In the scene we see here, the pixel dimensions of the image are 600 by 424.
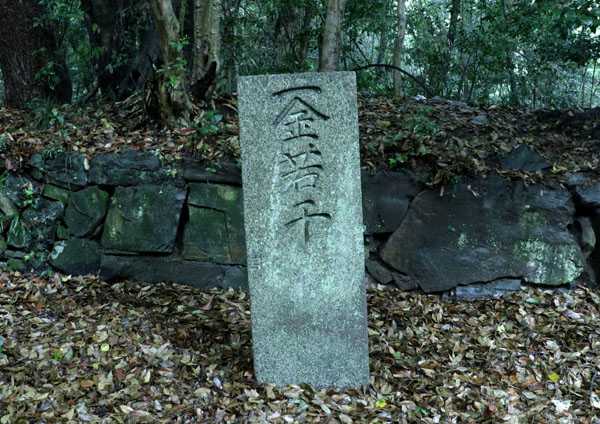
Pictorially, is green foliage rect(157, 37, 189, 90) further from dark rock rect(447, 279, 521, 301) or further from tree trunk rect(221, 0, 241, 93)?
dark rock rect(447, 279, 521, 301)

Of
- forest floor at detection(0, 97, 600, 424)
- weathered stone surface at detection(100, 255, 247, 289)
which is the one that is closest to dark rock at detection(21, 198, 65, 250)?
forest floor at detection(0, 97, 600, 424)

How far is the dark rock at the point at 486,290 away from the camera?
190 inches

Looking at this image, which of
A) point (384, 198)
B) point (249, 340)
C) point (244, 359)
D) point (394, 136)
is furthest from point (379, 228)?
point (244, 359)

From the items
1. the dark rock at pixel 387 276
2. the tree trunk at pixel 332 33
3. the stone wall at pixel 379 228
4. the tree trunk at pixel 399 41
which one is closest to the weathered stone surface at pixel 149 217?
the stone wall at pixel 379 228

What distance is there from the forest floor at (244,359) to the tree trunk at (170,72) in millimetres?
1539

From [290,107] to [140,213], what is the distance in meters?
2.12

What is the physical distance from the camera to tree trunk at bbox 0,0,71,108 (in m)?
5.88

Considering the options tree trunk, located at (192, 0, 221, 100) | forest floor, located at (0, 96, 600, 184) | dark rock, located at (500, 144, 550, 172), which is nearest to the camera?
forest floor, located at (0, 96, 600, 184)

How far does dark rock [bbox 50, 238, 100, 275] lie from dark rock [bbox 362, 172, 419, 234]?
7.39 feet

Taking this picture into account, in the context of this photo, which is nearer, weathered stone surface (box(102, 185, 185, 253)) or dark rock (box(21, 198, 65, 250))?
weathered stone surface (box(102, 185, 185, 253))

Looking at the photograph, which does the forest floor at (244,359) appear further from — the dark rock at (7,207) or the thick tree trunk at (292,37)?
the thick tree trunk at (292,37)

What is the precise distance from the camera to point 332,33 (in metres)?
5.89

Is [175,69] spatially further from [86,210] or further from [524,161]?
[524,161]

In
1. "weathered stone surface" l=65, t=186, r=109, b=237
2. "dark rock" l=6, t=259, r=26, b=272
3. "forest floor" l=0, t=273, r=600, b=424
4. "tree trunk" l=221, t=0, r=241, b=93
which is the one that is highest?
"tree trunk" l=221, t=0, r=241, b=93
